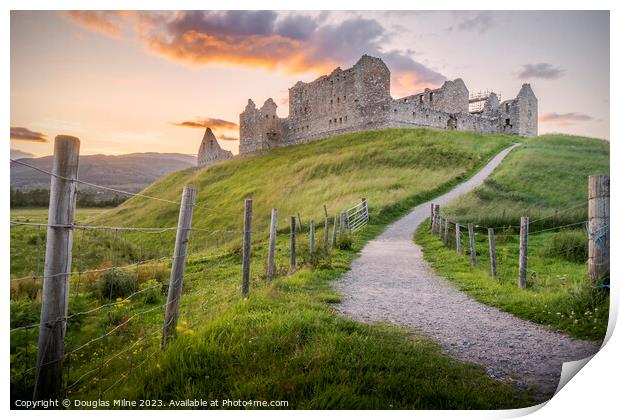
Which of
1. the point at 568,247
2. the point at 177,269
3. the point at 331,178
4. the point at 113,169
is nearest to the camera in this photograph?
the point at 177,269

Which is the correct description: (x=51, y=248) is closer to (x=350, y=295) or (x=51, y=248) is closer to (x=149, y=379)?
(x=149, y=379)

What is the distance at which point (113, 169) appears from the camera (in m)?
6.48

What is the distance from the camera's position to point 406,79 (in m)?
7.64

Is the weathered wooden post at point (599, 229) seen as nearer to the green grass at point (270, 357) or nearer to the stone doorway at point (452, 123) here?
the green grass at point (270, 357)

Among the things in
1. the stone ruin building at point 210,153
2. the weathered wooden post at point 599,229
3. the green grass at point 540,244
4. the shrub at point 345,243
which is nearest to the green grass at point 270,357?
the green grass at point 540,244

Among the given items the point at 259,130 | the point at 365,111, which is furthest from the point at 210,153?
the point at 365,111

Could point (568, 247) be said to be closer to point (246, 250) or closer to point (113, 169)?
point (246, 250)

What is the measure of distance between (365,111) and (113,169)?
4223 cm

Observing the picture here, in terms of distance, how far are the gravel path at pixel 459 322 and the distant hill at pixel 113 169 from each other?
3.86 metres

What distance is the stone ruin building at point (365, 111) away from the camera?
4625 cm

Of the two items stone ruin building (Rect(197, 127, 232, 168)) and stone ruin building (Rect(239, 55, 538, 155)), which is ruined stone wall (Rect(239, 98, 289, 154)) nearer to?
stone ruin building (Rect(239, 55, 538, 155))

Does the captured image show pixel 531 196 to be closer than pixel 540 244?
No

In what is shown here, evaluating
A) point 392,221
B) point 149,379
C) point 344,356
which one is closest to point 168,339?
point 149,379

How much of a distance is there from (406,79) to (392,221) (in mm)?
14196
